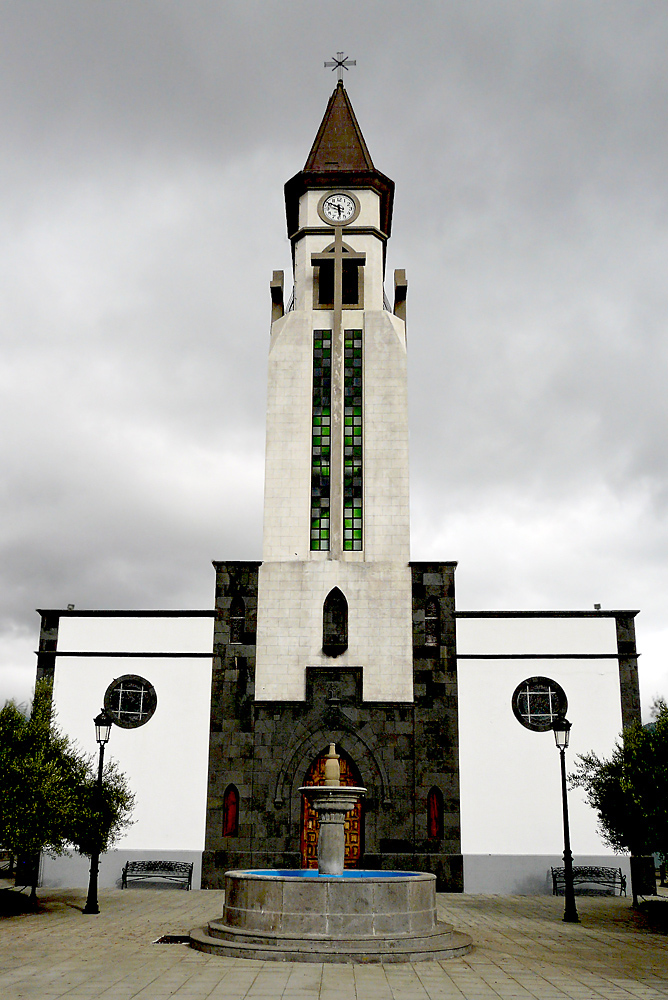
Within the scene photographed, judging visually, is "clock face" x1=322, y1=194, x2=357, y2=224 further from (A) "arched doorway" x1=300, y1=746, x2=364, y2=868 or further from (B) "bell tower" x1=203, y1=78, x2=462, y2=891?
(A) "arched doorway" x1=300, y1=746, x2=364, y2=868

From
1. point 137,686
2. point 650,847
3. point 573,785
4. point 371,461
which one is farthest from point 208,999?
point 371,461

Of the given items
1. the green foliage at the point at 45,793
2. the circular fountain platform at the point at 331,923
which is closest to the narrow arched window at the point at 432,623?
the green foliage at the point at 45,793

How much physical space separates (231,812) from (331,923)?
11252 millimetres

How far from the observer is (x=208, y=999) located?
1042 cm

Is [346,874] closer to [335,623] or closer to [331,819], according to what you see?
[331,819]

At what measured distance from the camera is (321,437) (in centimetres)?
2789

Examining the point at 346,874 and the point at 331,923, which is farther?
the point at 346,874

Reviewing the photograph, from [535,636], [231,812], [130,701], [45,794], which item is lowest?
[231,812]

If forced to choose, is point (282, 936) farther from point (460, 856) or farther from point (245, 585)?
point (245, 585)

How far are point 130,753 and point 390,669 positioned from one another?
7808 millimetres

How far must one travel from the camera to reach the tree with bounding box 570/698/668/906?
18425 mm

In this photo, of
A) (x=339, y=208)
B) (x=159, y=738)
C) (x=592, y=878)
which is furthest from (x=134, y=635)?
(x=339, y=208)

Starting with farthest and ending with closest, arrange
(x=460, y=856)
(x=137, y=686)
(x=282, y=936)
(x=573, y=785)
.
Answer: (x=137, y=686) → (x=460, y=856) → (x=573, y=785) → (x=282, y=936)

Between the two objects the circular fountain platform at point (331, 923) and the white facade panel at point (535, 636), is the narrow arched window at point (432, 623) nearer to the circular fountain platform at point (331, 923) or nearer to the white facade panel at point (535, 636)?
the white facade panel at point (535, 636)
